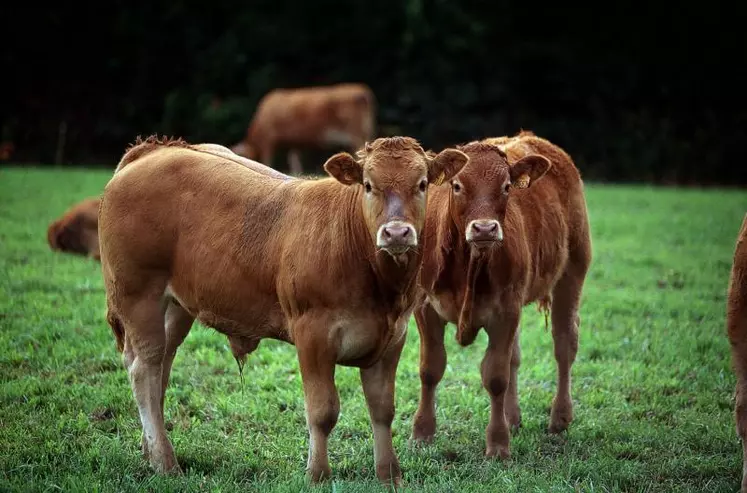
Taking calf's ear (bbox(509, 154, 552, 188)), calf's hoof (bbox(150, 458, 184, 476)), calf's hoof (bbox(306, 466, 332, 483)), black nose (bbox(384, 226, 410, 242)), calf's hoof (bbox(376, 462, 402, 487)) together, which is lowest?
calf's hoof (bbox(150, 458, 184, 476))

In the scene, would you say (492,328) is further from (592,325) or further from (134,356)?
(592,325)

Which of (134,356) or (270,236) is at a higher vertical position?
(270,236)

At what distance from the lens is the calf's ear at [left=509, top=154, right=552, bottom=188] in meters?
6.29

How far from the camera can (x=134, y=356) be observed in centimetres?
587

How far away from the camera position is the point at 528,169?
6344mm

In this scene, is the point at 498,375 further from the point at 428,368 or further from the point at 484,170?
the point at 484,170

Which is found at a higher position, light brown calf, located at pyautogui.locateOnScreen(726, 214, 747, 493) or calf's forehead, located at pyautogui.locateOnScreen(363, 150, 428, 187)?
calf's forehead, located at pyautogui.locateOnScreen(363, 150, 428, 187)

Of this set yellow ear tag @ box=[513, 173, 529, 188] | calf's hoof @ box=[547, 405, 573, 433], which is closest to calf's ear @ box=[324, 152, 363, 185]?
yellow ear tag @ box=[513, 173, 529, 188]

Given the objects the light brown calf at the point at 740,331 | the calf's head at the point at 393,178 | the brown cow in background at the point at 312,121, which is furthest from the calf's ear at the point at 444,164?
the brown cow in background at the point at 312,121

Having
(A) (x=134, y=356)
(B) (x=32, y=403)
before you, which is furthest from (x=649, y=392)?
(B) (x=32, y=403)

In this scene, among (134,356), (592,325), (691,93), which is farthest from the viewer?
(691,93)

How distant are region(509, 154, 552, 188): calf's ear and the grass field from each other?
1.70m

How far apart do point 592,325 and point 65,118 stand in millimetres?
18923

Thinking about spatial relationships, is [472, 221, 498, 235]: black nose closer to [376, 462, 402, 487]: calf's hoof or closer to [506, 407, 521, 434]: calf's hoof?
[376, 462, 402, 487]: calf's hoof
